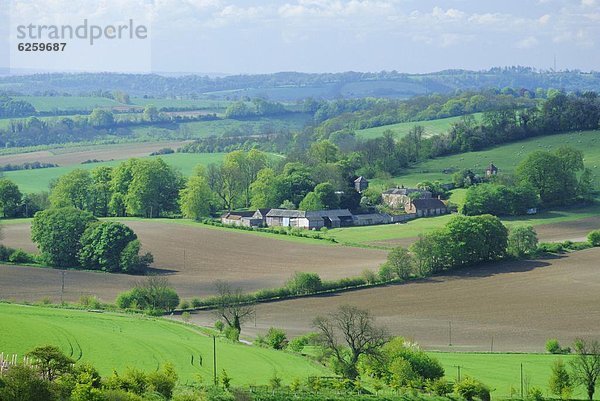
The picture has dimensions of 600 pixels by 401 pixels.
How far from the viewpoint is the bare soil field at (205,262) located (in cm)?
6328

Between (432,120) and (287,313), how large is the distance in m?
104

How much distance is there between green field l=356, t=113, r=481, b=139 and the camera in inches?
5611

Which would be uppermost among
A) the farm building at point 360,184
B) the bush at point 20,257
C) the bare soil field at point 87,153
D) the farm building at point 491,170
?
the bare soil field at point 87,153

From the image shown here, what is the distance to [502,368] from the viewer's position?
141 feet

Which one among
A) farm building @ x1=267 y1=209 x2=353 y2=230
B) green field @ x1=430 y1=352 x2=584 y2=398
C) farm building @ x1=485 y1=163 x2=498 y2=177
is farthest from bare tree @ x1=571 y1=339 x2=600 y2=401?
farm building @ x1=485 y1=163 x2=498 y2=177

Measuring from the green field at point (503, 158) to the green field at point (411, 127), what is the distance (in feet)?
70.3

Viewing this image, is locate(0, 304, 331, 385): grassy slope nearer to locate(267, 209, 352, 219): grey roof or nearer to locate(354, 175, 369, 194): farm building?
locate(267, 209, 352, 219): grey roof

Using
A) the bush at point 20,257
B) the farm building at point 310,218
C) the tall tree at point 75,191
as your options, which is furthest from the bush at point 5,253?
the farm building at point 310,218

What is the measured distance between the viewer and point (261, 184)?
99938 mm

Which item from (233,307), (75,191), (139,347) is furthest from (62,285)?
(75,191)

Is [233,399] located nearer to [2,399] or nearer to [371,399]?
[371,399]

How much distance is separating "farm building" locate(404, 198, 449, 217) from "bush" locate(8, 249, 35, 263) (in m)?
36.9

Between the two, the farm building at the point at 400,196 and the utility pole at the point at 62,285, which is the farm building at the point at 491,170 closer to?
the farm building at the point at 400,196

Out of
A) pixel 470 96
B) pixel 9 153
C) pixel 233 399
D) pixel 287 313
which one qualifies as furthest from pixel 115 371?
pixel 470 96
